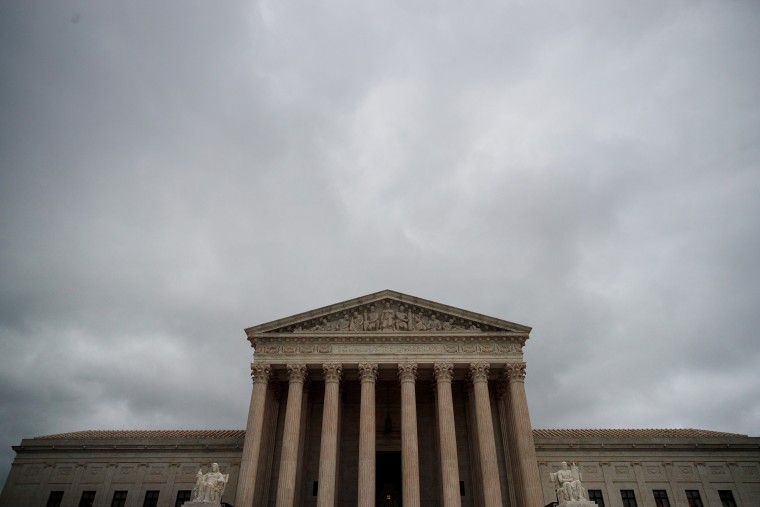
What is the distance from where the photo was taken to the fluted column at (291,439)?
2892 cm

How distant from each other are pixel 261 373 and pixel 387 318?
8.67m

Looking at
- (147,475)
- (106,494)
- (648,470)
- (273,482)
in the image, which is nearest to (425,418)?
(273,482)

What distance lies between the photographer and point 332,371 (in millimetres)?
32562

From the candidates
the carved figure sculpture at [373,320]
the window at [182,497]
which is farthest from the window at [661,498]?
the window at [182,497]

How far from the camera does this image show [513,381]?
32438 millimetres

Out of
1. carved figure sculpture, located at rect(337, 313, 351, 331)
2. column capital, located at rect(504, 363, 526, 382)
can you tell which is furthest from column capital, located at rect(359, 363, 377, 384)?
column capital, located at rect(504, 363, 526, 382)

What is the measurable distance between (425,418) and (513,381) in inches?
288

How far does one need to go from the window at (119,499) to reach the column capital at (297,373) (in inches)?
621

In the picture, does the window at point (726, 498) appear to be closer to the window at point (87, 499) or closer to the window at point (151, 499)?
the window at point (151, 499)

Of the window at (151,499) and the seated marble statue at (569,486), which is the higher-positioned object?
the window at (151,499)

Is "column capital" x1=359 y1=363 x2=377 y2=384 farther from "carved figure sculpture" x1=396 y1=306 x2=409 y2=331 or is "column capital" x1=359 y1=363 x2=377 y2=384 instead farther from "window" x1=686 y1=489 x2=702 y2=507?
"window" x1=686 y1=489 x2=702 y2=507

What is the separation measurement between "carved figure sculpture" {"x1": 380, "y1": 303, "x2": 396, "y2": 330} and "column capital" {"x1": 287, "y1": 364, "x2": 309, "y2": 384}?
18.7 feet

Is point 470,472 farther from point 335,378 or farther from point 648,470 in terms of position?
point 648,470

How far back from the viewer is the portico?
30062mm
